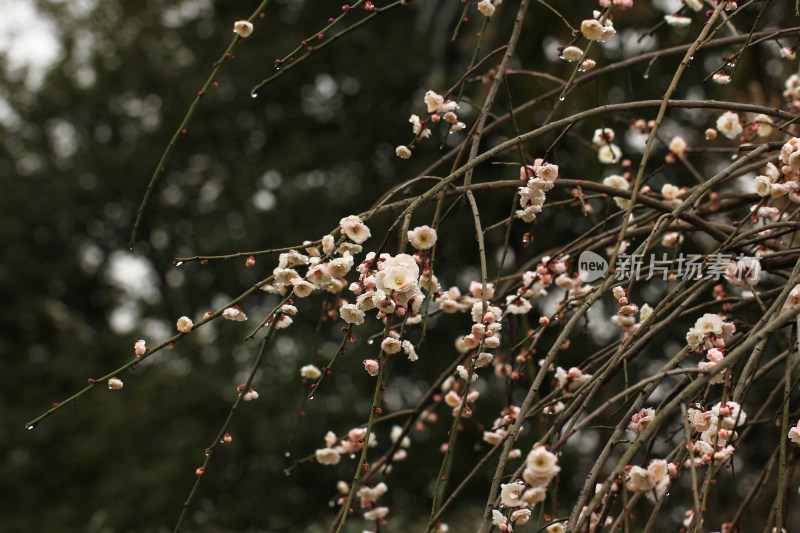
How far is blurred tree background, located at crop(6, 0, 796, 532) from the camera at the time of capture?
5254 mm

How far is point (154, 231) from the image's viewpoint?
730cm

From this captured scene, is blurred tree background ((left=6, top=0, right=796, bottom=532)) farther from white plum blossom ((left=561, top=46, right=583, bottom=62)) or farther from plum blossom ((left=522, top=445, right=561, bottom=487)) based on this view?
plum blossom ((left=522, top=445, right=561, bottom=487))

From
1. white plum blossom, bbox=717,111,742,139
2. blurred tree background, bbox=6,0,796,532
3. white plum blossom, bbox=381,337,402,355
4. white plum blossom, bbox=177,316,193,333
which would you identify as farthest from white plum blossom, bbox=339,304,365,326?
blurred tree background, bbox=6,0,796,532

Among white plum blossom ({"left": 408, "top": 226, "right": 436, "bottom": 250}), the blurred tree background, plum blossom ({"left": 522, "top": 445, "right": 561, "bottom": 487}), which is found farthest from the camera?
the blurred tree background

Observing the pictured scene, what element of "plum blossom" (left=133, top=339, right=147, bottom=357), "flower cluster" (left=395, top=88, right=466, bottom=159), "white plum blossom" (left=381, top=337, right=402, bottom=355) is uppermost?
"flower cluster" (left=395, top=88, right=466, bottom=159)

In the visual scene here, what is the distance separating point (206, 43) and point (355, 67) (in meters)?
1.36

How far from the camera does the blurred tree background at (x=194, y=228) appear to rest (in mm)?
5254

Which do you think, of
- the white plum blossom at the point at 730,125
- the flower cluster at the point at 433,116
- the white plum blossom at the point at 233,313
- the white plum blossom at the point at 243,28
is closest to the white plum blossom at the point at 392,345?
the white plum blossom at the point at 233,313

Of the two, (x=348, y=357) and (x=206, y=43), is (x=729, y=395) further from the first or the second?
(x=206, y=43)

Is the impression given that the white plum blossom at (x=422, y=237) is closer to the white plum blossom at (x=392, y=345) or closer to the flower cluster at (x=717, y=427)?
the white plum blossom at (x=392, y=345)

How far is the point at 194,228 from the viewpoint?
642cm

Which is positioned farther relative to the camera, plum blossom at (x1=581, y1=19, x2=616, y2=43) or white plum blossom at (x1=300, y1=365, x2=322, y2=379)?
white plum blossom at (x1=300, y1=365, x2=322, y2=379)
